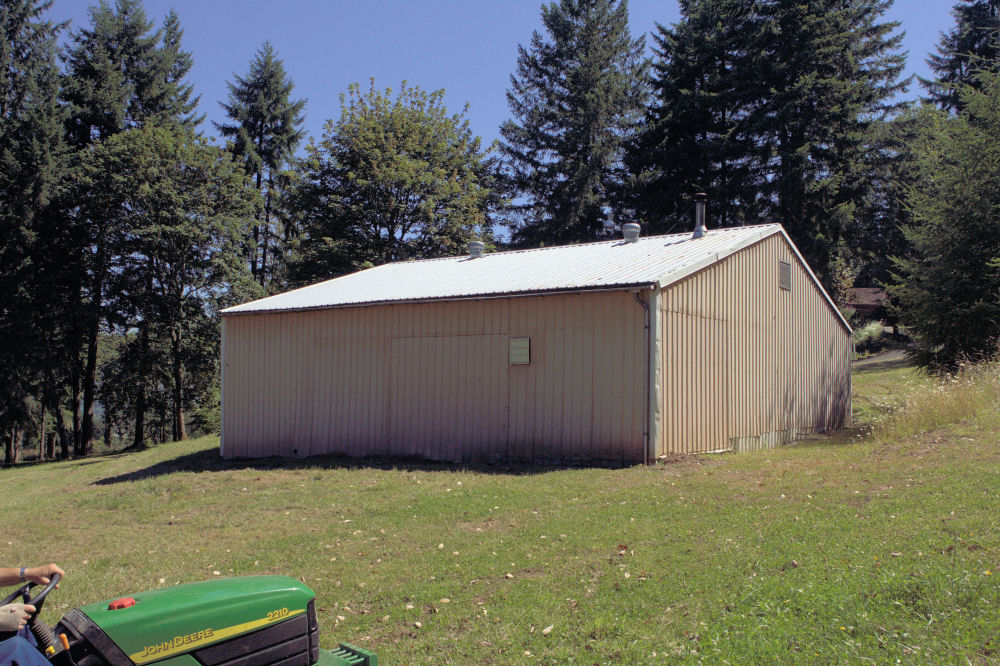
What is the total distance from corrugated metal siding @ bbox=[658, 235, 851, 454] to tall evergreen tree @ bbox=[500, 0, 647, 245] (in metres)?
16.1

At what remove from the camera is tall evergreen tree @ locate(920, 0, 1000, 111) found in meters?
35.9

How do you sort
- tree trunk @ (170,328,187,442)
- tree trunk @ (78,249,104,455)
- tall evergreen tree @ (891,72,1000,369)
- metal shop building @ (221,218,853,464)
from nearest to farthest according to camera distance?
metal shop building @ (221,218,853,464), tall evergreen tree @ (891,72,1000,369), tree trunk @ (78,249,104,455), tree trunk @ (170,328,187,442)

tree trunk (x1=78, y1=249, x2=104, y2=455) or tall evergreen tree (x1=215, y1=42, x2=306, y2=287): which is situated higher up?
tall evergreen tree (x1=215, y1=42, x2=306, y2=287)

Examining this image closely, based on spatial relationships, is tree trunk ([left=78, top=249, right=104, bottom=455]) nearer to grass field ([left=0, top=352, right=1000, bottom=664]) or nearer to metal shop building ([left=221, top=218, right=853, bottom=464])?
metal shop building ([left=221, top=218, right=853, bottom=464])

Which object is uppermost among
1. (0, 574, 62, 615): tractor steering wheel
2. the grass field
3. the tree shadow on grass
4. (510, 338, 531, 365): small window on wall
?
(510, 338, 531, 365): small window on wall

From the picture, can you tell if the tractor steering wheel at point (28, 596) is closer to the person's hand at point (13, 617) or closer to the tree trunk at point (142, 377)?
the person's hand at point (13, 617)

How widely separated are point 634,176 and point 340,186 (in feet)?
42.4

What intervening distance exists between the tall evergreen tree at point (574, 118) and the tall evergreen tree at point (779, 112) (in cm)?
198

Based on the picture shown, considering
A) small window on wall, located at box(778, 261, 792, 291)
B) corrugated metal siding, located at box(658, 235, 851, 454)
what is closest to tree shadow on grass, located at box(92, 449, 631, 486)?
corrugated metal siding, located at box(658, 235, 851, 454)

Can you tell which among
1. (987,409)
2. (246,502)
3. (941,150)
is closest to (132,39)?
(246,502)

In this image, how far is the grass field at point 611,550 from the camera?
4762mm

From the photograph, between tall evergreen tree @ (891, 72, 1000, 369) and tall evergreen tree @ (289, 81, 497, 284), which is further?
tall evergreen tree @ (289, 81, 497, 284)

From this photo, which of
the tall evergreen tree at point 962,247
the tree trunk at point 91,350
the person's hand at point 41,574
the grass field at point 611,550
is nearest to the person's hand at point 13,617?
the person's hand at point 41,574

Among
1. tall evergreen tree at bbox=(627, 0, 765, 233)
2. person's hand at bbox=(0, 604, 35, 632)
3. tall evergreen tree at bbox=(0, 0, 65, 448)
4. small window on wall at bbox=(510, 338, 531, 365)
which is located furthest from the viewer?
tall evergreen tree at bbox=(627, 0, 765, 233)
